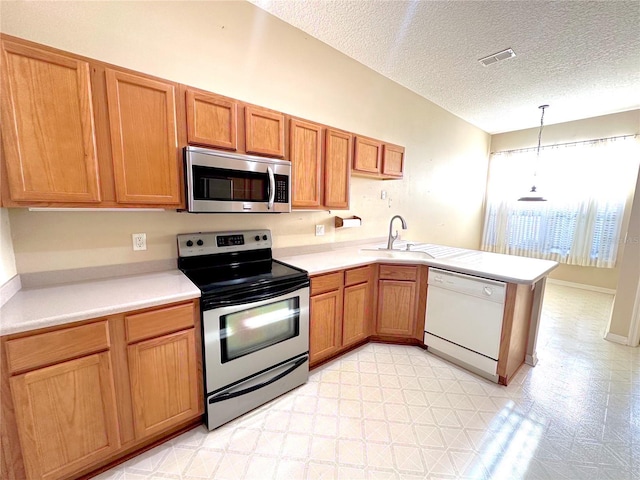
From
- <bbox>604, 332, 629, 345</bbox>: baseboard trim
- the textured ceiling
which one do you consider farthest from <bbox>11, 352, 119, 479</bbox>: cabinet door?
<bbox>604, 332, 629, 345</bbox>: baseboard trim

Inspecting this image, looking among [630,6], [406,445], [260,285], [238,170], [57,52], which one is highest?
[630,6]

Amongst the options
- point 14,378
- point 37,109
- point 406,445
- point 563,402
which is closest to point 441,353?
point 563,402

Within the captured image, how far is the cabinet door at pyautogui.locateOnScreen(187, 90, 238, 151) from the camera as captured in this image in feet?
5.32

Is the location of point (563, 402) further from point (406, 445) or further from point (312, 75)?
point (312, 75)

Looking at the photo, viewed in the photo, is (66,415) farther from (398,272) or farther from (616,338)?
(616,338)

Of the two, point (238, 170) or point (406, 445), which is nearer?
point (406, 445)

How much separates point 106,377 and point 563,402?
3.00 metres

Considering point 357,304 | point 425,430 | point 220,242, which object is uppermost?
point 220,242

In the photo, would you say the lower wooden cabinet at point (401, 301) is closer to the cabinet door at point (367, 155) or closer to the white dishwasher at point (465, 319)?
the white dishwasher at point (465, 319)

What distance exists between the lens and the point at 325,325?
2168 millimetres

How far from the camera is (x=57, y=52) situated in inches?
48.2

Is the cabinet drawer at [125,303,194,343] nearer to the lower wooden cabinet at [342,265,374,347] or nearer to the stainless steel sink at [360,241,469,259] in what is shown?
the lower wooden cabinet at [342,265,374,347]

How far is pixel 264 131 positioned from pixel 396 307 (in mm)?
2021

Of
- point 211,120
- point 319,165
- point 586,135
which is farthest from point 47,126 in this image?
point 586,135
